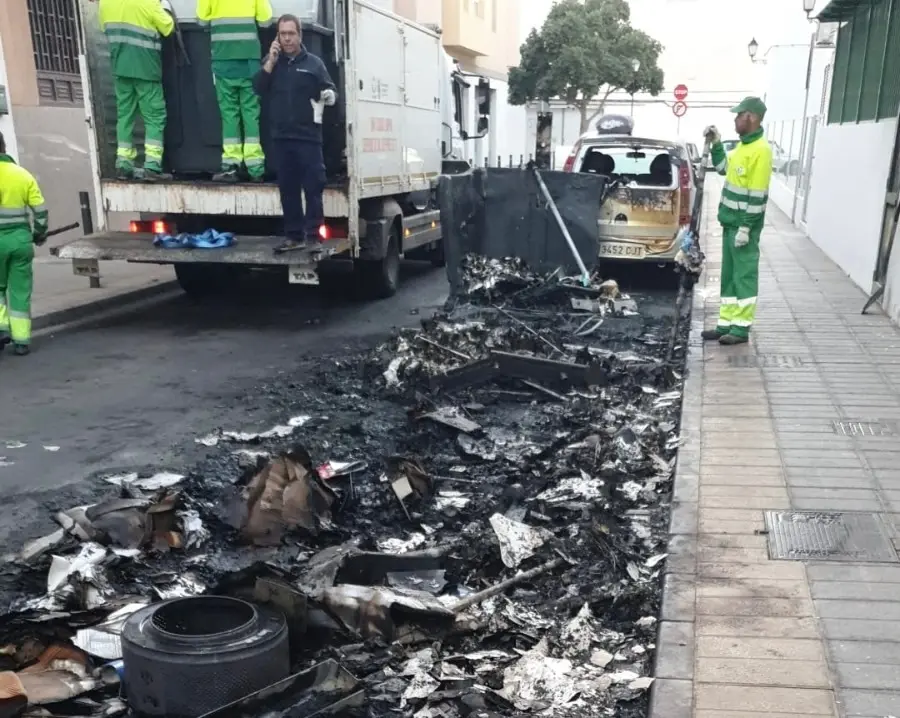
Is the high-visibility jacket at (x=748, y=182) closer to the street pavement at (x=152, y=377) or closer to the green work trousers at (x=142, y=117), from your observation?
the street pavement at (x=152, y=377)

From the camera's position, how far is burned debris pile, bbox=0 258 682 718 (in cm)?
325

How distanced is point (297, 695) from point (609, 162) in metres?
10.1

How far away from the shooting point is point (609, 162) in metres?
12.1

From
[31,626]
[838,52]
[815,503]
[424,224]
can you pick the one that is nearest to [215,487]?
[31,626]

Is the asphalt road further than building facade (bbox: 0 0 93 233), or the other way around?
building facade (bbox: 0 0 93 233)

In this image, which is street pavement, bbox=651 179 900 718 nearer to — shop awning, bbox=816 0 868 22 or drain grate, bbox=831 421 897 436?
drain grate, bbox=831 421 897 436

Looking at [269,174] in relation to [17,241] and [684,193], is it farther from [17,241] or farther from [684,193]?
[684,193]

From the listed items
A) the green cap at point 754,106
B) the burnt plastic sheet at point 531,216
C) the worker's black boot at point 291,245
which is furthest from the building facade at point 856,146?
the worker's black boot at point 291,245

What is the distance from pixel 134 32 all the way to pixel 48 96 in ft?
19.3

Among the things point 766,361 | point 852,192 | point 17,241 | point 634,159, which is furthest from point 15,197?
point 852,192

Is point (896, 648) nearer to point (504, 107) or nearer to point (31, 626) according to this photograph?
point (31, 626)

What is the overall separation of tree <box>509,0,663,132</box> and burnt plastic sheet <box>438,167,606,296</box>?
22082 millimetres

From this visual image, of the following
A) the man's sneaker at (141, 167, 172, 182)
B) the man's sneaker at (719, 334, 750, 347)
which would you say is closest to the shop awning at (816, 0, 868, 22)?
the man's sneaker at (719, 334, 750, 347)

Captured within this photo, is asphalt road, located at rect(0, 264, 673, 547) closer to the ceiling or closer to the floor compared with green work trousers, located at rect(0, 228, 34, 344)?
closer to the floor
